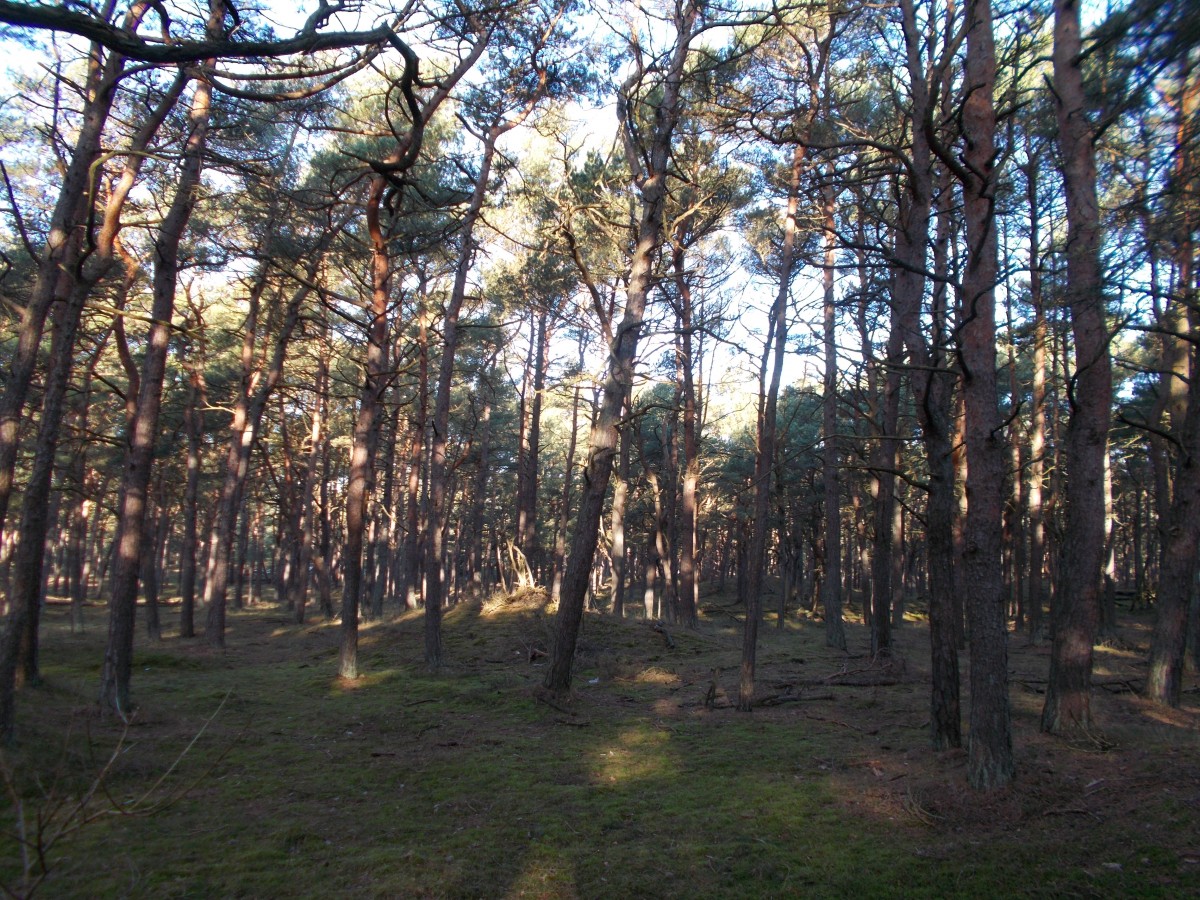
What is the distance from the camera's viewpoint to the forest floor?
4.79 m

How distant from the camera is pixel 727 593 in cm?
4284

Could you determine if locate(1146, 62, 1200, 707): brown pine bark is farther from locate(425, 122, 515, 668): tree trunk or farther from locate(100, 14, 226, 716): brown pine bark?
locate(100, 14, 226, 716): brown pine bark

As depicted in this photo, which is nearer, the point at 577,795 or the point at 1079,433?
the point at 577,795

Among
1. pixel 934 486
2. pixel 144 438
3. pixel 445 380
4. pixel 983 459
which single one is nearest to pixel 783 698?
pixel 934 486

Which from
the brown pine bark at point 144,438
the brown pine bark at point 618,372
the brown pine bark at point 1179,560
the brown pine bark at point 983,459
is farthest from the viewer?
the brown pine bark at point 618,372

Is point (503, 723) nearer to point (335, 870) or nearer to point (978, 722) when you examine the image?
point (335, 870)

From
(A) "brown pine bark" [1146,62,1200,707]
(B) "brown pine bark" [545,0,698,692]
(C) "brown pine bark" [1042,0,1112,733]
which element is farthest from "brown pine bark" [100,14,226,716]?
(A) "brown pine bark" [1146,62,1200,707]

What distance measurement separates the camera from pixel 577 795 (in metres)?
7.02

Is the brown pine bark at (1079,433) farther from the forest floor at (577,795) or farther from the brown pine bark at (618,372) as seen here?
the brown pine bark at (618,372)

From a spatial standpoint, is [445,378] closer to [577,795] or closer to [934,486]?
[577,795]

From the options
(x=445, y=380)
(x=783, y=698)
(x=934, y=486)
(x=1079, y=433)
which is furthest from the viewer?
(x=445, y=380)

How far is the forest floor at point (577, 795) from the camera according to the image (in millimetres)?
4789

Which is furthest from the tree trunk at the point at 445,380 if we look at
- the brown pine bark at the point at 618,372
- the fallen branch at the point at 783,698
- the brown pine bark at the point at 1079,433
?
the brown pine bark at the point at 1079,433

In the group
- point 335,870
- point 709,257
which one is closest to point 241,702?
point 335,870
